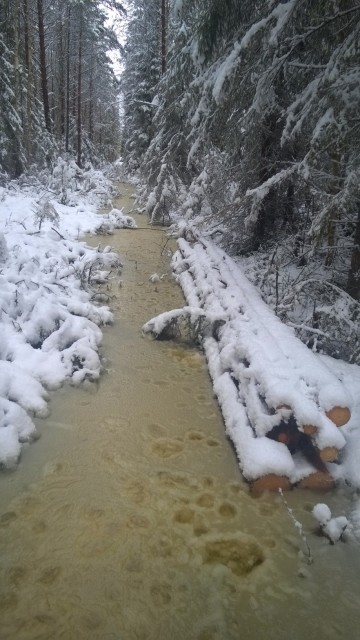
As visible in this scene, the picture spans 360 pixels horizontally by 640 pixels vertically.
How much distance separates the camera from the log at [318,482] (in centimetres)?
368

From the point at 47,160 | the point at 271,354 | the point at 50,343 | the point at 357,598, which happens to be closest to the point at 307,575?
the point at 357,598

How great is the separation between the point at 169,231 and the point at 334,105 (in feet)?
33.0

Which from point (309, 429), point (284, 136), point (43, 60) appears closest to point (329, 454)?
point (309, 429)

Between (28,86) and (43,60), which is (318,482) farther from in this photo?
(43,60)

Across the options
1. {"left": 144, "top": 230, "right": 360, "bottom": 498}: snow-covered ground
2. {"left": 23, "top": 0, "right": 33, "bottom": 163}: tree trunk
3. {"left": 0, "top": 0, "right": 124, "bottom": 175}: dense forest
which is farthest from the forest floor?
{"left": 23, "top": 0, "right": 33, "bottom": 163}: tree trunk

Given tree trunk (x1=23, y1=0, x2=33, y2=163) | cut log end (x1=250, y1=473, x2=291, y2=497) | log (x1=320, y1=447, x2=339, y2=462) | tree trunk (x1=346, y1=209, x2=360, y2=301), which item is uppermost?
tree trunk (x1=23, y1=0, x2=33, y2=163)

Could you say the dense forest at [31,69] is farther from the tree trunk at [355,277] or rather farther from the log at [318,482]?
the log at [318,482]

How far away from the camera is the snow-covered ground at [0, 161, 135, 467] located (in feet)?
14.6

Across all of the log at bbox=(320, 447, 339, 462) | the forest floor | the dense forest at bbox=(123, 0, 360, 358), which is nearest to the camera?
the log at bbox=(320, 447, 339, 462)

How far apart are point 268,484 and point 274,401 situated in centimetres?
71

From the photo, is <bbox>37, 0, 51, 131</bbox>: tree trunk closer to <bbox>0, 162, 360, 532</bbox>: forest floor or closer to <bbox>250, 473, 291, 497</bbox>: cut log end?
<bbox>0, 162, 360, 532</bbox>: forest floor

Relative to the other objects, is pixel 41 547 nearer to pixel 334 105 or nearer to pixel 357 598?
pixel 357 598

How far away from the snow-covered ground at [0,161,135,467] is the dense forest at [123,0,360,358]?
272cm

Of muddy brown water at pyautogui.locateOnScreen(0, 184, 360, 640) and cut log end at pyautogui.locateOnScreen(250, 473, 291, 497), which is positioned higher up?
cut log end at pyautogui.locateOnScreen(250, 473, 291, 497)
